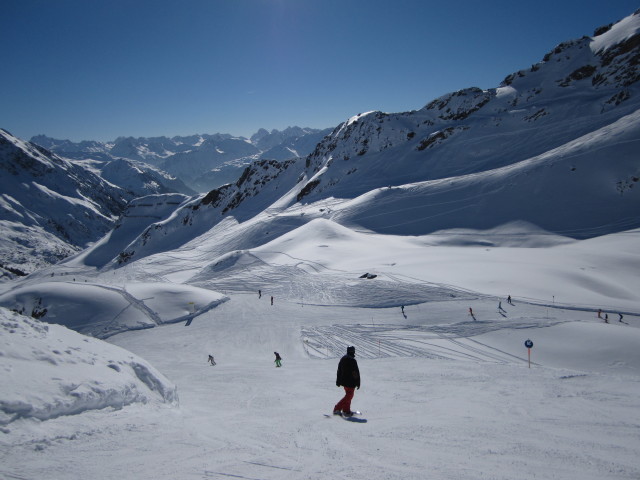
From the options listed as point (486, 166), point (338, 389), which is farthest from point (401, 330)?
point (486, 166)

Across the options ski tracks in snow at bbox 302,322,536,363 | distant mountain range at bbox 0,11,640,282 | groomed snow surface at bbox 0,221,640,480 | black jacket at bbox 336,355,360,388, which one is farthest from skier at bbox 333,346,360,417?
distant mountain range at bbox 0,11,640,282

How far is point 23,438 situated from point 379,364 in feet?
42.1

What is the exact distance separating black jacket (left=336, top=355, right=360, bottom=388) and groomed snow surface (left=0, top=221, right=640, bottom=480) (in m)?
0.81

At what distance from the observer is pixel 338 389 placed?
1066 cm

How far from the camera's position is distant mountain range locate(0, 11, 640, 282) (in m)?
47.8

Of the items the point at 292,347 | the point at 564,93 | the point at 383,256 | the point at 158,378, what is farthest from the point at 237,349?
the point at 564,93

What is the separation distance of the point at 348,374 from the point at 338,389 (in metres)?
3.62

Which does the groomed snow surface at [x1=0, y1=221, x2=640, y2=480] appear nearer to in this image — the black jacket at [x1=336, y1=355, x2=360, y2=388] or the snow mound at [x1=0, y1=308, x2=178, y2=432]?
the snow mound at [x1=0, y1=308, x2=178, y2=432]

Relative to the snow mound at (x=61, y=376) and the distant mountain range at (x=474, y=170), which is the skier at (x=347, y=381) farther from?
the distant mountain range at (x=474, y=170)

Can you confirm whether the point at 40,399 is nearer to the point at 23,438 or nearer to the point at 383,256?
the point at 23,438

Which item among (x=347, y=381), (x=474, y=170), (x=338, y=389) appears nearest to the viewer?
(x=347, y=381)

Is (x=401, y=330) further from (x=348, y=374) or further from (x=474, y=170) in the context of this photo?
(x=474, y=170)

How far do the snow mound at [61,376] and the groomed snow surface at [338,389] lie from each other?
0.13ft

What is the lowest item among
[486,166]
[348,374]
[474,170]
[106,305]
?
[106,305]
